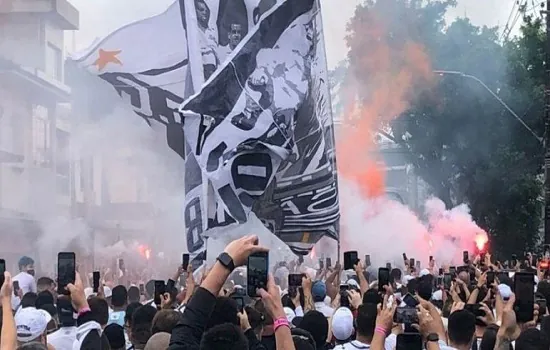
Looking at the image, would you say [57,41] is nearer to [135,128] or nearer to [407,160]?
[135,128]

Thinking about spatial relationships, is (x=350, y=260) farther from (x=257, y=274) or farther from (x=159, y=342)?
(x=257, y=274)

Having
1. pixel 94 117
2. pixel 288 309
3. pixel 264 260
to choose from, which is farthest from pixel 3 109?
pixel 264 260

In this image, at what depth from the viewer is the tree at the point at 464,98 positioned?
27516 mm

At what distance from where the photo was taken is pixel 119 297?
7250 mm

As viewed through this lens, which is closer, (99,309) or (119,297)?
(99,309)

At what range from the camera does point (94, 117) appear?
1930cm

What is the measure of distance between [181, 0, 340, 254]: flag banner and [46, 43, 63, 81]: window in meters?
11.0

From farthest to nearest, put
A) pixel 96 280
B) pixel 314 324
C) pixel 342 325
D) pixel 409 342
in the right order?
pixel 96 280
pixel 342 325
pixel 314 324
pixel 409 342

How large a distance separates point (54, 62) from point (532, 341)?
20.3 metres

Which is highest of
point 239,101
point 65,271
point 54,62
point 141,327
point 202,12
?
point 54,62

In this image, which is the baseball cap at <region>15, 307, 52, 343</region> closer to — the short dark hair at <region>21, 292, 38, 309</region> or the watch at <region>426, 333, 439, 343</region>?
the watch at <region>426, 333, 439, 343</region>

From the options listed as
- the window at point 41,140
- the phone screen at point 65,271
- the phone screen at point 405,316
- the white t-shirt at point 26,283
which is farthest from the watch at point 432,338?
the window at point 41,140

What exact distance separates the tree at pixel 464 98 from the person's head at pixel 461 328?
22401mm

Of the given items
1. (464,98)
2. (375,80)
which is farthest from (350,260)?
(464,98)
